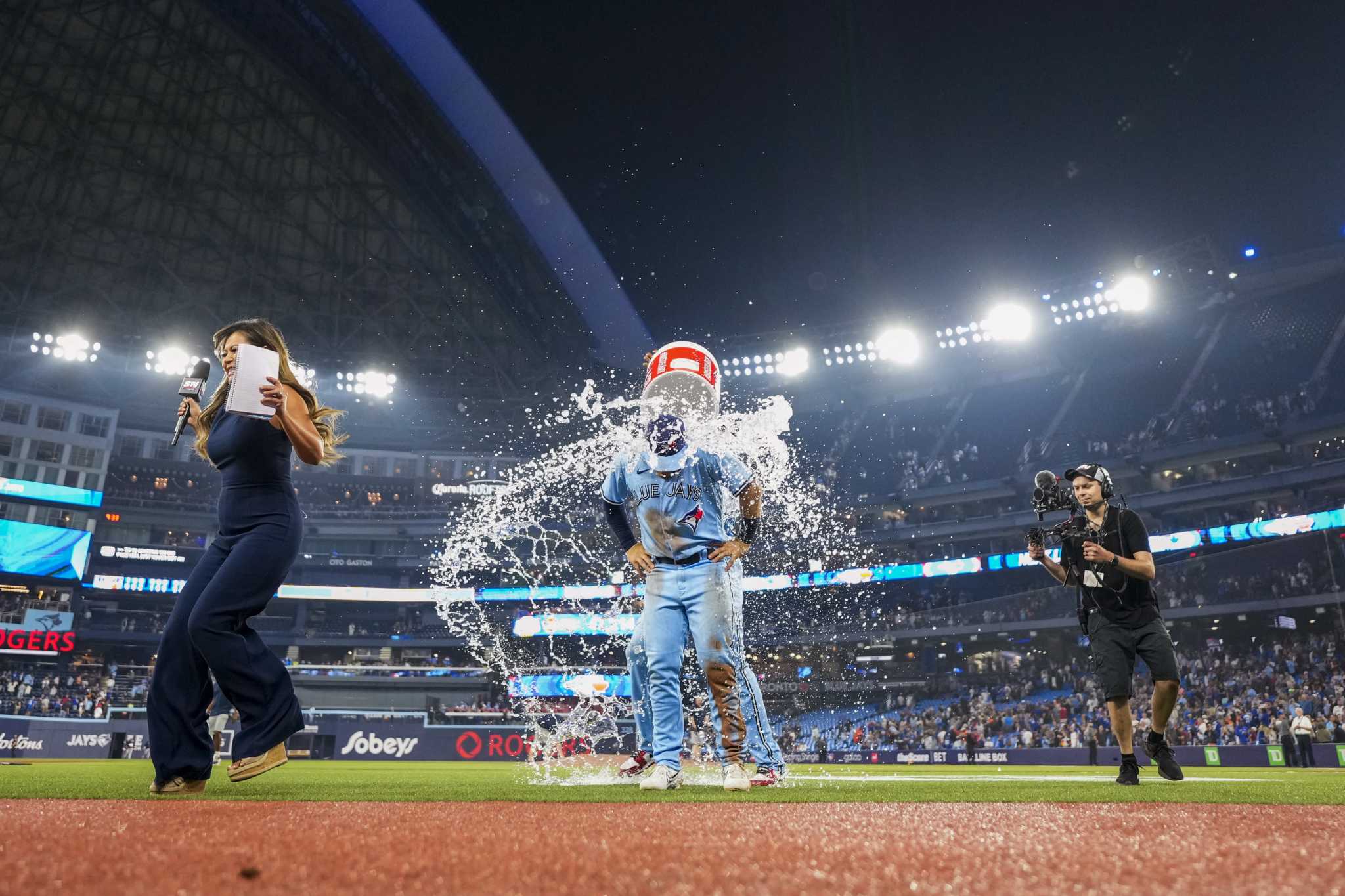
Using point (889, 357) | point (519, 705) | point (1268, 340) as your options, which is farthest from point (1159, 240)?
point (519, 705)

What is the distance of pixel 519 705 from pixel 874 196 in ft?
84.0

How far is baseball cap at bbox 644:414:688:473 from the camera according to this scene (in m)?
4.94

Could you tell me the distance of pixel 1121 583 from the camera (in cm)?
530

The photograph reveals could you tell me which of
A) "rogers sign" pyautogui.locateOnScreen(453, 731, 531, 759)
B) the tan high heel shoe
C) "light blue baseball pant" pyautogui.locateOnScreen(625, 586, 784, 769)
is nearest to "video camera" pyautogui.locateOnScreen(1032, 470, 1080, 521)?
"light blue baseball pant" pyautogui.locateOnScreen(625, 586, 784, 769)

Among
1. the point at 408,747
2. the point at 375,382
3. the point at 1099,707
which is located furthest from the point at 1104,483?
the point at 375,382

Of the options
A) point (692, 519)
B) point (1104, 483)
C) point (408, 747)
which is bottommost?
point (408, 747)

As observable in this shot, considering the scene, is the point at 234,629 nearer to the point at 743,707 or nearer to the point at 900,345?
the point at 743,707

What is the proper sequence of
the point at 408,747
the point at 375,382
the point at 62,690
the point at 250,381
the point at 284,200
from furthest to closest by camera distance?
the point at 375,382, the point at 62,690, the point at 284,200, the point at 408,747, the point at 250,381

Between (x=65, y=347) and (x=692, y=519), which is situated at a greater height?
(x=65, y=347)

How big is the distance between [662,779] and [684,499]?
156 cm

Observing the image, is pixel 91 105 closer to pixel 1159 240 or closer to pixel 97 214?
pixel 97 214

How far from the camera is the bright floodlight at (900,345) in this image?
37.5m

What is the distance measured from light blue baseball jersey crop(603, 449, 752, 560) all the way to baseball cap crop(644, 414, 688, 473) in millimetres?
55

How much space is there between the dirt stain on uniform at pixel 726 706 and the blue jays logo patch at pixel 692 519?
2.65 ft
